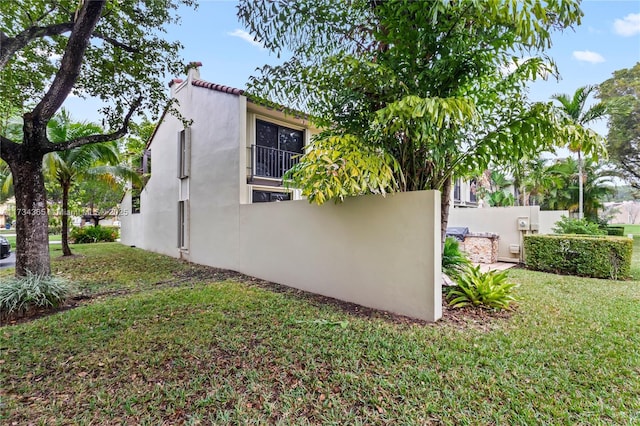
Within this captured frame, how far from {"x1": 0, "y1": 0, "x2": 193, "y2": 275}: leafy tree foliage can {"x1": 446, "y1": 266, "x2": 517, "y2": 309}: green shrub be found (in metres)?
7.63

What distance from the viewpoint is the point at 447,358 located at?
10.5ft

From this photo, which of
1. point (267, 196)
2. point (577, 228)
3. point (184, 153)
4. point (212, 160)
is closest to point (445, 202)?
point (267, 196)

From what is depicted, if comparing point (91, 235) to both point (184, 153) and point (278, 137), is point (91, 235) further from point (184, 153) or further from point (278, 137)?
point (278, 137)

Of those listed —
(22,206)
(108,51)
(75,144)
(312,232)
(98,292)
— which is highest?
(108,51)

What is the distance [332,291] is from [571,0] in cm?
522

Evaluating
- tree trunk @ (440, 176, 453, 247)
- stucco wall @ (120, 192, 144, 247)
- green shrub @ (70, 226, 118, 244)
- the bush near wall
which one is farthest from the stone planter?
green shrub @ (70, 226, 118, 244)

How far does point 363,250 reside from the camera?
5090 millimetres

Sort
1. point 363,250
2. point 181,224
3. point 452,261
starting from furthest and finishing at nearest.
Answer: point 181,224, point 452,261, point 363,250

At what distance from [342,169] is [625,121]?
21.7 m

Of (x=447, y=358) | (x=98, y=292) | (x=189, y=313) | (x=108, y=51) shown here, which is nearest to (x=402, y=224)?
(x=447, y=358)

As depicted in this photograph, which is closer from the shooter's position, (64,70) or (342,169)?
(342,169)

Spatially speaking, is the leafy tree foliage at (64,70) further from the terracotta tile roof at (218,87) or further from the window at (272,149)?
the window at (272,149)

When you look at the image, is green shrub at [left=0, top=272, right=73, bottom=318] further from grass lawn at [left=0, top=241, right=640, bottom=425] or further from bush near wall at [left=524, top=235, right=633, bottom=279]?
bush near wall at [left=524, top=235, right=633, bottom=279]

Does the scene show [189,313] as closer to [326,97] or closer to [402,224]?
[402,224]
